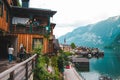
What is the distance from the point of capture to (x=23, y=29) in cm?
3691

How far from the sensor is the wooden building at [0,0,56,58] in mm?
34791

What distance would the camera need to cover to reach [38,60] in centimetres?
2077

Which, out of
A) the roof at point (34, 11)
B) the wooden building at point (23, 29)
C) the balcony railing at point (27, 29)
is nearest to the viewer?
the wooden building at point (23, 29)

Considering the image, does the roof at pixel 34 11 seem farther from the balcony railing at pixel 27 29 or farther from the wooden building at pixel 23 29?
the balcony railing at pixel 27 29

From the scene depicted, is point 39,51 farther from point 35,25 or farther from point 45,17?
point 45,17

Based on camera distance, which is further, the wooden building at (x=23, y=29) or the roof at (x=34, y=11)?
the roof at (x=34, y=11)

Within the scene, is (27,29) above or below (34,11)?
below

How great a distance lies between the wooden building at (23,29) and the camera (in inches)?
1370

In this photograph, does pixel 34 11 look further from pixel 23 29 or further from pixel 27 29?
pixel 23 29

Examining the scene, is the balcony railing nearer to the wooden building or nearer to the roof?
the wooden building

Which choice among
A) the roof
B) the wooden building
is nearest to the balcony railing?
the wooden building

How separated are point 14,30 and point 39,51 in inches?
636

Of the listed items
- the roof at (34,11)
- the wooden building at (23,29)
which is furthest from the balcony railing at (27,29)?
the roof at (34,11)

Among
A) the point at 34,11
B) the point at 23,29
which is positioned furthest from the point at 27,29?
the point at 34,11
